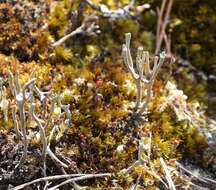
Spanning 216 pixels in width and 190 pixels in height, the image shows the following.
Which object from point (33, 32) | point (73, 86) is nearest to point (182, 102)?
point (73, 86)

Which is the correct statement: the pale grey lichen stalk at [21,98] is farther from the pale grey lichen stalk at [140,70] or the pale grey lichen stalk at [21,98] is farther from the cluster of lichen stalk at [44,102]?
the pale grey lichen stalk at [140,70]

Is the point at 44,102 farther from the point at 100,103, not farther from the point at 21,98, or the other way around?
the point at 100,103

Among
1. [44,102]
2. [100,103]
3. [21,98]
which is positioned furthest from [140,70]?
[21,98]

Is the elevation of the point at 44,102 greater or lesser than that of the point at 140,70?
lesser

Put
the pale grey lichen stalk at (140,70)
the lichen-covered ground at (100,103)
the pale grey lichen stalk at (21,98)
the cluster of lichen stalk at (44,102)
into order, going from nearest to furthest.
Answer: the pale grey lichen stalk at (21,98)
the cluster of lichen stalk at (44,102)
the pale grey lichen stalk at (140,70)
the lichen-covered ground at (100,103)

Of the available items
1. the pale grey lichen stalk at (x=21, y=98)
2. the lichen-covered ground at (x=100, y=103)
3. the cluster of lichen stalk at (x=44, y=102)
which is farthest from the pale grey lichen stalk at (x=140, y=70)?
the pale grey lichen stalk at (x=21, y=98)

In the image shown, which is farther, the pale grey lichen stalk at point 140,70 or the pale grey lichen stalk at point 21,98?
the pale grey lichen stalk at point 140,70

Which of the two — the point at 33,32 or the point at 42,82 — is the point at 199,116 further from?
the point at 33,32
